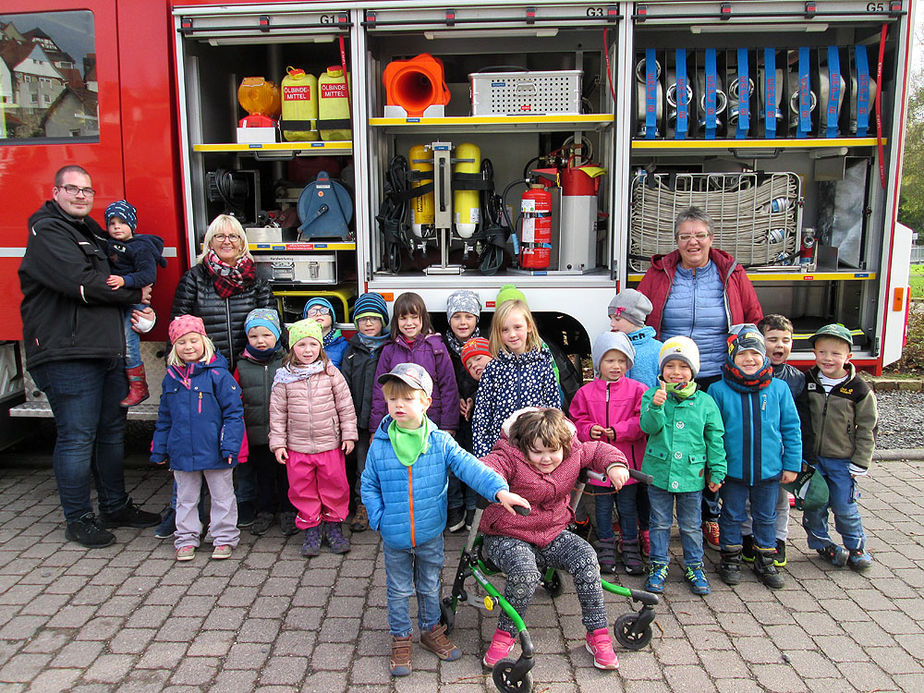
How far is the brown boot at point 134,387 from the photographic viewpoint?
4254 millimetres

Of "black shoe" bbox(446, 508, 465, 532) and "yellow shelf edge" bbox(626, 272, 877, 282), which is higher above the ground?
"yellow shelf edge" bbox(626, 272, 877, 282)

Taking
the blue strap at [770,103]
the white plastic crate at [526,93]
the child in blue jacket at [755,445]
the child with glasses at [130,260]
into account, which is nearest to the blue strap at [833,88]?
the blue strap at [770,103]

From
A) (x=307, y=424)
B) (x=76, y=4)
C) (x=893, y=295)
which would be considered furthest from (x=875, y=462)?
(x=76, y=4)

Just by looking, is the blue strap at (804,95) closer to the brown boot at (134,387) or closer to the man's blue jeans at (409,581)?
the man's blue jeans at (409,581)

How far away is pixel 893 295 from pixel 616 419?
196 cm

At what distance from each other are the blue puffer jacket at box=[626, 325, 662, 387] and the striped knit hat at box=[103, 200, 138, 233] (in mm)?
2951

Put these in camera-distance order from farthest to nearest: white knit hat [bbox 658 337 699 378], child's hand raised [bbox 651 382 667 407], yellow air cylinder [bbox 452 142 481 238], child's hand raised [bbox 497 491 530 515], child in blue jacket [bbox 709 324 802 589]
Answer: yellow air cylinder [bbox 452 142 481 238] → child in blue jacket [bbox 709 324 802 589] → white knit hat [bbox 658 337 699 378] → child's hand raised [bbox 651 382 667 407] → child's hand raised [bbox 497 491 530 515]

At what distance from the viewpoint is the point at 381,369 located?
13.3 feet

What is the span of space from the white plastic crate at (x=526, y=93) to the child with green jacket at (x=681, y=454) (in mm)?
1759

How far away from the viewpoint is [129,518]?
4.34 m

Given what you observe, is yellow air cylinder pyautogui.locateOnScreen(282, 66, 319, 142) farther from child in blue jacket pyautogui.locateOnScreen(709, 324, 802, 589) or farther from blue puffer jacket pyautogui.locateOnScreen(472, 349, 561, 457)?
child in blue jacket pyautogui.locateOnScreen(709, 324, 802, 589)

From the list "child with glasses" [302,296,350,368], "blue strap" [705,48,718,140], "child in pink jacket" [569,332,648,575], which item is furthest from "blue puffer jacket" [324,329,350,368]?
"blue strap" [705,48,718,140]

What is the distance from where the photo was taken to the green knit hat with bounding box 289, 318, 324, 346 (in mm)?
3879

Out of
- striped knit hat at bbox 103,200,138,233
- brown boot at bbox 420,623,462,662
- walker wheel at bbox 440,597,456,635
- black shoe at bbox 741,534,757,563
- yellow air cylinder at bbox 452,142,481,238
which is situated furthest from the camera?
yellow air cylinder at bbox 452,142,481,238
